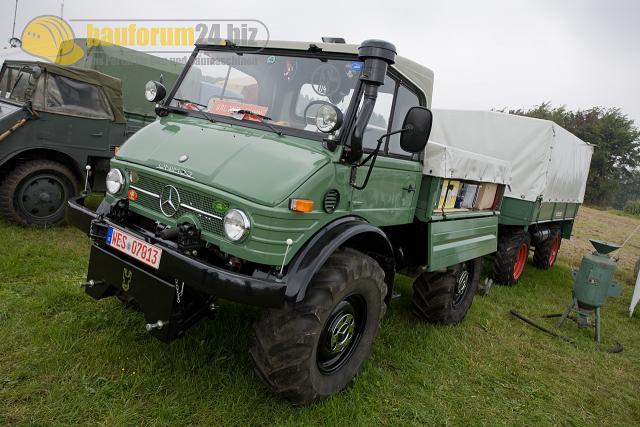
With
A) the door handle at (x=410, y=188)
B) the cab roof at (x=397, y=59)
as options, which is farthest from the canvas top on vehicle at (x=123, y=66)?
the door handle at (x=410, y=188)

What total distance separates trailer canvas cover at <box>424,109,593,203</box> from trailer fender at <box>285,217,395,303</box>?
14.8 ft

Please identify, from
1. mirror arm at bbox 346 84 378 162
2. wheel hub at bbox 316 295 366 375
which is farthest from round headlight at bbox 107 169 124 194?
wheel hub at bbox 316 295 366 375

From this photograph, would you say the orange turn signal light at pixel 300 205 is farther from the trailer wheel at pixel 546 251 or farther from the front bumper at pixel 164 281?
the trailer wheel at pixel 546 251

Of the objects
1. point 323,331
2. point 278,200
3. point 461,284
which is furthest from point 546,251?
point 278,200

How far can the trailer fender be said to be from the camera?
96.3 inches

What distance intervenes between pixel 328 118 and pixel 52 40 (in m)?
9.84

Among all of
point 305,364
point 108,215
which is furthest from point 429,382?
point 108,215

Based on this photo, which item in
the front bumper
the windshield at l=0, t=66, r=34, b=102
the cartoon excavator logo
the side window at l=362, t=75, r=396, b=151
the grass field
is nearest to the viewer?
the front bumper

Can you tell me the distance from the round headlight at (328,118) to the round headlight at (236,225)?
0.79m

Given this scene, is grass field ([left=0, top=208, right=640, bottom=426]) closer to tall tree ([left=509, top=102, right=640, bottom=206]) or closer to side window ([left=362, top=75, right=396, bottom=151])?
side window ([left=362, top=75, right=396, bottom=151])

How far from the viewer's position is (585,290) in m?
5.45

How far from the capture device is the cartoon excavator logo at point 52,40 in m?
9.43

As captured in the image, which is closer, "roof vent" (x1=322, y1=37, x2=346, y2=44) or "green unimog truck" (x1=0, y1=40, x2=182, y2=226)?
A: "roof vent" (x1=322, y1=37, x2=346, y2=44)

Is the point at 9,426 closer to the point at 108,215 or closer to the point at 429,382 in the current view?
the point at 108,215
